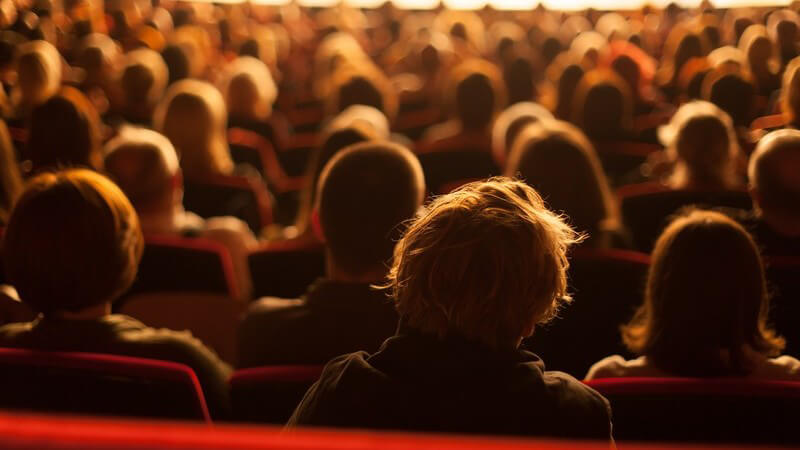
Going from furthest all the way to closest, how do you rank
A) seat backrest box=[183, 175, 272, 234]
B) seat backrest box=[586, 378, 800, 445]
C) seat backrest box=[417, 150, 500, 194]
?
seat backrest box=[417, 150, 500, 194] < seat backrest box=[183, 175, 272, 234] < seat backrest box=[586, 378, 800, 445]

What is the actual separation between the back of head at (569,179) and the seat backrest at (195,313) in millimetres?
1016

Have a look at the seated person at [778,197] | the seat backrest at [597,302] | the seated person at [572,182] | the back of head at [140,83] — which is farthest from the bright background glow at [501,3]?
the seat backrest at [597,302]

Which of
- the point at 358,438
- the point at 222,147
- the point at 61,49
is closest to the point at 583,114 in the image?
the point at 222,147

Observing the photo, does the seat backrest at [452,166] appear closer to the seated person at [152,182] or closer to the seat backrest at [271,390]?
the seated person at [152,182]

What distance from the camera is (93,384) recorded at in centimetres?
153

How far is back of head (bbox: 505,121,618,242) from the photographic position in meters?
2.80

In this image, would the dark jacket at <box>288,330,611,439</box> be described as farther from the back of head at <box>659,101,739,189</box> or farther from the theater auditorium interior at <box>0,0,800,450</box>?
the back of head at <box>659,101,739,189</box>

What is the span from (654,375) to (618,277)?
69 centimetres

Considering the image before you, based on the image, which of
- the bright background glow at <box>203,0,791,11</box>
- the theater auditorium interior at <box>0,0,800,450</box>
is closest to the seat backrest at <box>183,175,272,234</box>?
the theater auditorium interior at <box>0,0,800,450</box>

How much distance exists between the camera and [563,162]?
286cm

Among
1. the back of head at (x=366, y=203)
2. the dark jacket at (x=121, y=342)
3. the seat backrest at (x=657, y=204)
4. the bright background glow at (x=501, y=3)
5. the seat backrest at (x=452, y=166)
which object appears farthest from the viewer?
the bright background glow at (x=501, y=3)

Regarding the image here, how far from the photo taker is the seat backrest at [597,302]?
2.45 meters

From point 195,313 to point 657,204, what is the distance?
1667mm

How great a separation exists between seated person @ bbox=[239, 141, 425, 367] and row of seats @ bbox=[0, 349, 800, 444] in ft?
1.17
